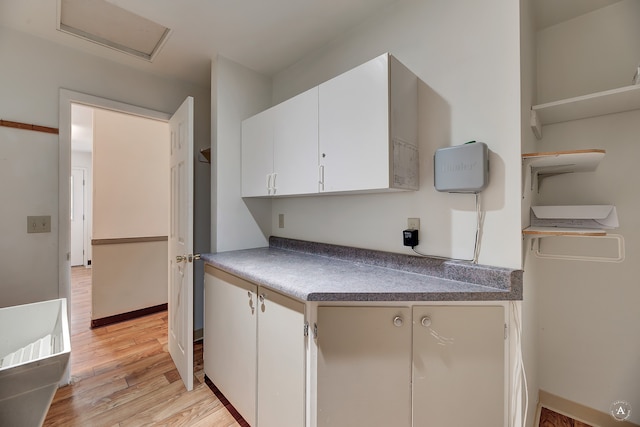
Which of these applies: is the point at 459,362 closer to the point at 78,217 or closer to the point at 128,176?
the point at 128,176

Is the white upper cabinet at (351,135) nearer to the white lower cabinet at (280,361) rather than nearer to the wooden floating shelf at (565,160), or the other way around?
the wooden floating shelf at (565,160)

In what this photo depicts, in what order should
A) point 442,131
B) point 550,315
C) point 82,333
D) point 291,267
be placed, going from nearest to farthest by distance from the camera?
1. point 442,131
2. point 291,267
3. point 550,315
4. point 82,333

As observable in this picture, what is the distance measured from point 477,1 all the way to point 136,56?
2.38 m

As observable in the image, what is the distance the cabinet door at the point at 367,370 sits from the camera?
3.69 feet

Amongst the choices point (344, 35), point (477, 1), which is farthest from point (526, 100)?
point (344, 35)

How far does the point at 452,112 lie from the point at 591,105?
69cm

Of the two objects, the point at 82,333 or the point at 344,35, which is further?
the point at 82,333

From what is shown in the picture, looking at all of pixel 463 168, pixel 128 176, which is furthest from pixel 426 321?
pixel 128 176

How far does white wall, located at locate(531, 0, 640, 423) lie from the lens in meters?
1.45

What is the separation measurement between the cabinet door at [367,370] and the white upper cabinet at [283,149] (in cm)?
83

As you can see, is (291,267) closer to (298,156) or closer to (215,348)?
(298,156)

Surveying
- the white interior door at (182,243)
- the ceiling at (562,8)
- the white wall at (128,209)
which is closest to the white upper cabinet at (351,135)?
the white interior door at (182,243)

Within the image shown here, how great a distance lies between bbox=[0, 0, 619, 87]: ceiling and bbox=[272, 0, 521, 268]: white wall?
0.21 meters

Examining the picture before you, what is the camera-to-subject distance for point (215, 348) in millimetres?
1800
